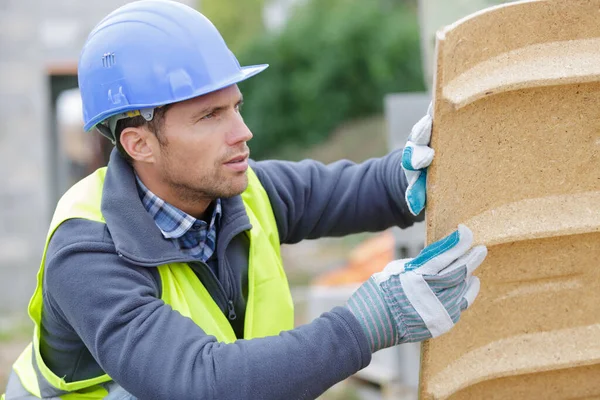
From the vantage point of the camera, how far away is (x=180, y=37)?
208cm

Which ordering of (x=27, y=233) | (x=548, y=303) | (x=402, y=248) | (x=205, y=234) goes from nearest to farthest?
(x=548, y=303) < (x=205, y=234) < (x=402, y=248) < (x=27, y=233)

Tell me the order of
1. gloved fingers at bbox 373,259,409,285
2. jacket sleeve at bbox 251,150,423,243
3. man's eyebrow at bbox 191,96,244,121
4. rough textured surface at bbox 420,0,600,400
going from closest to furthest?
rough textured surface at bbox 420,0,600,400, gloved fingers at bbox 373,259,409,285, man's eyebrow at bbox 191,96,244,121, jacket sleeve at bbox 251,150,423,243

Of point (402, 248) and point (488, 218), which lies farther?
point (402, 248)

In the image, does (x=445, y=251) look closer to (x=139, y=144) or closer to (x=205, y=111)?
(x=205, y=111)

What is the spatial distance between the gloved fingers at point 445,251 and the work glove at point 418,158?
11cm

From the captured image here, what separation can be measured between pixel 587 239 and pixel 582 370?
359 mm

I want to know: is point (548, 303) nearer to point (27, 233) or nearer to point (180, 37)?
point (180, 37)

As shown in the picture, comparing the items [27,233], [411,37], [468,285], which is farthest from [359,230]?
[411,37]

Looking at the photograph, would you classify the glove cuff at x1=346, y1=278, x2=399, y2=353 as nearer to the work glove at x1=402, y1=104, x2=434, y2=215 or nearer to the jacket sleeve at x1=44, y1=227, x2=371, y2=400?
the jacket sleeve at x1=44, y1=227, x2=371, y2=400

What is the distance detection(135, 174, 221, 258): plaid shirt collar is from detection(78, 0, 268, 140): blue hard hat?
0.25 meters

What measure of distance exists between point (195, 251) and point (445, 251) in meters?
0.75

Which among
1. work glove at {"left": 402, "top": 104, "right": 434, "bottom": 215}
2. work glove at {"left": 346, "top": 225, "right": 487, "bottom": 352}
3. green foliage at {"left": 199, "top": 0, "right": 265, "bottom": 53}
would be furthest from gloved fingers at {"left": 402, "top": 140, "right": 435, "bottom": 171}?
green foliage at {"left": 199, "top": 0, "right": 265, "bottom": 53}

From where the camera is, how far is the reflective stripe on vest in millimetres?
2096

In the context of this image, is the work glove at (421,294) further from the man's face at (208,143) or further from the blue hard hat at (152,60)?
the blue hard hat at (152,60)
